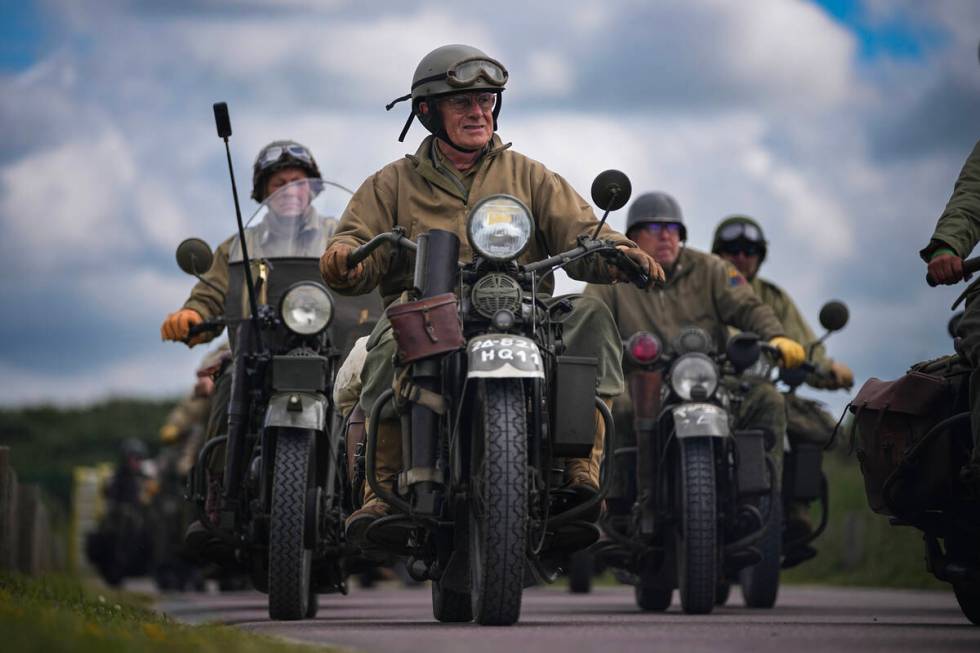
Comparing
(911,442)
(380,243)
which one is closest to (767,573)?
(911,442)

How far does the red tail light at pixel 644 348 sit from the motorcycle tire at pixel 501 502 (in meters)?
3.67

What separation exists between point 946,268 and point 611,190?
4.34 feet

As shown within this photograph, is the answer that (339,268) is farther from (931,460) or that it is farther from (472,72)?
(931,460)

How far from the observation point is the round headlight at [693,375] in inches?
412

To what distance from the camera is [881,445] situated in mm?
8008

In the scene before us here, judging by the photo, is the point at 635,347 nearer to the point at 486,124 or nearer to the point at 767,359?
the point at 767,359

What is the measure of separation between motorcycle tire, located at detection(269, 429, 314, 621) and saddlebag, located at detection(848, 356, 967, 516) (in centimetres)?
265

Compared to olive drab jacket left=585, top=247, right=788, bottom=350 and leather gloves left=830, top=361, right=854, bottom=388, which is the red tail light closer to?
olive drab jacket left=585, top=247, right=788, bottom=350

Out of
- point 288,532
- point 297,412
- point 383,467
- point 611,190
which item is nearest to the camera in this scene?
point 611,190

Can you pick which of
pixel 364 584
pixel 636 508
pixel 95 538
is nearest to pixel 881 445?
pixel 636 508

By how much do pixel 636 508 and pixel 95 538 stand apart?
16038 millimetres

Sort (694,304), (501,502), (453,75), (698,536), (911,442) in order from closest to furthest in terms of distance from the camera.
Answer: (501,502) → (911,442) → (453,75) → (698,536) → (694,304)

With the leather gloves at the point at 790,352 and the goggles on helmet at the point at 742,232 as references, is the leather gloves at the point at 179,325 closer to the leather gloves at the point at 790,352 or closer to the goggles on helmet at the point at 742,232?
the leather gloves at the point at 790,352

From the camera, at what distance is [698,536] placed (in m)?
9.84
